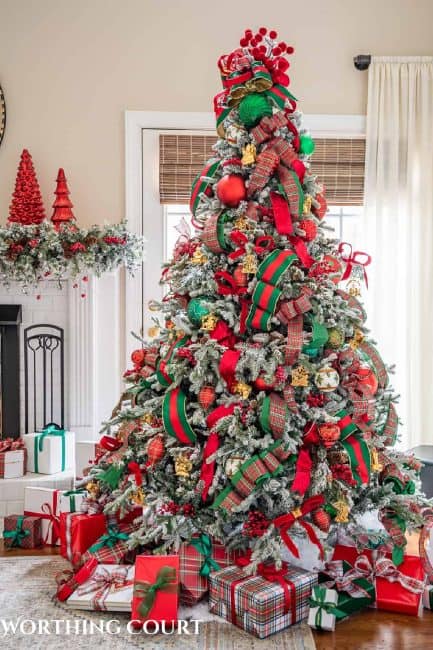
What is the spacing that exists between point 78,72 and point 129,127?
0.38 meters

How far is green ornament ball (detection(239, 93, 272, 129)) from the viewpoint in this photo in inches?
97.2

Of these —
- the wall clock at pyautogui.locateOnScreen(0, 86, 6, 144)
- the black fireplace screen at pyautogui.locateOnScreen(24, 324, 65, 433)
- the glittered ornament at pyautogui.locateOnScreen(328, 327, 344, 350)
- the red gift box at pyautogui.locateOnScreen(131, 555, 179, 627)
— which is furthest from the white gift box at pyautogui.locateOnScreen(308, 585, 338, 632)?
the wall clock at pyautogui.locateOnScreen(0, 86, 6, 144)

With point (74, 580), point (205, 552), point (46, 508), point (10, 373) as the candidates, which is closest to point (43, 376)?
point (10, 373)

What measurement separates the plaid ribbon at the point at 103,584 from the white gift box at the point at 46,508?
607 mm

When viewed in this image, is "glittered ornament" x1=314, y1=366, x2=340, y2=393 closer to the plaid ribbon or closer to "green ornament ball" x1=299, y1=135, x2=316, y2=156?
"green ornament ball" x1=299, y1=135, x2=316, y2=156

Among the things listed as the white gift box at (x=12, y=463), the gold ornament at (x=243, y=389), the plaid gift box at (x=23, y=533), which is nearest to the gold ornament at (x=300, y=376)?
the gold ornament at (x=243, y=389)

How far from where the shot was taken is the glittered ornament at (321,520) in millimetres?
2422

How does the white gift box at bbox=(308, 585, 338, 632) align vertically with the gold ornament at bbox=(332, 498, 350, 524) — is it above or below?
below

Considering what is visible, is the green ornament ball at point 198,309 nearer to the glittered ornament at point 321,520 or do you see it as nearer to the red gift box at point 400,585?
the glittered ornament at point 321,520

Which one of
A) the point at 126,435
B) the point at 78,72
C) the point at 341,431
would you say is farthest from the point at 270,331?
the point at 78,72

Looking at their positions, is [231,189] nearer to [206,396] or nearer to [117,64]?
[206,396]

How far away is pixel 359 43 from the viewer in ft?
12.8

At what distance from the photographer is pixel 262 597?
2.23 metres

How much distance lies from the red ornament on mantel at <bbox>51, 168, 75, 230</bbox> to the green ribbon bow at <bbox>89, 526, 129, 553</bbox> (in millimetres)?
1581
